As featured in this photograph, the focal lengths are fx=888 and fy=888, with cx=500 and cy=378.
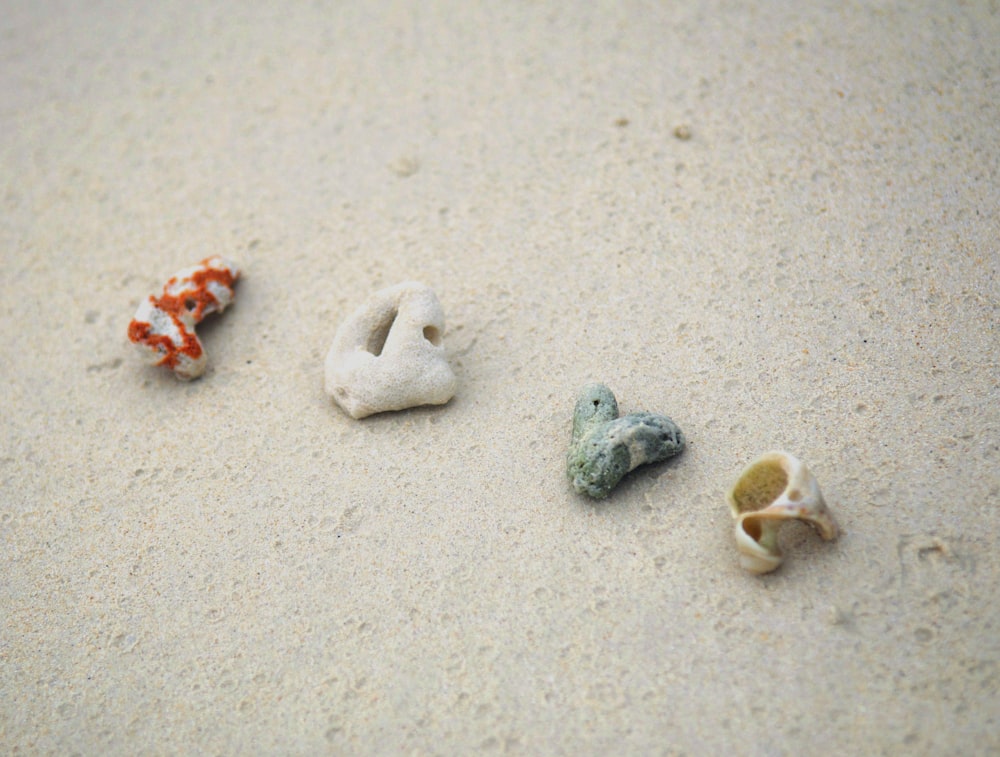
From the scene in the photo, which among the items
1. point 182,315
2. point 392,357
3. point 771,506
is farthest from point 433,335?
point 771,506

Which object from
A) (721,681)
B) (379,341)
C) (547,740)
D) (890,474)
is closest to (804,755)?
(721,681)

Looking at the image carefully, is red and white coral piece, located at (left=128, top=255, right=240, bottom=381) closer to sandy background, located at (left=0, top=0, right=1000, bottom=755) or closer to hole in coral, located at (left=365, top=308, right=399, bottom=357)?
sandy background, located at (left=0, top=0, right=1000, bottom=755)

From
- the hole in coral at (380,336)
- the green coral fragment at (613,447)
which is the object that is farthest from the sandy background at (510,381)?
the hole in coral at (380,336)

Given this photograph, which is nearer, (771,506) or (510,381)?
(771,506)

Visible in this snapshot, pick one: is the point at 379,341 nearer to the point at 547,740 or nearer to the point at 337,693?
the point at 337,693

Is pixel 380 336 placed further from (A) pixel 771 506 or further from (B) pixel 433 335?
(A) pixel 771 506

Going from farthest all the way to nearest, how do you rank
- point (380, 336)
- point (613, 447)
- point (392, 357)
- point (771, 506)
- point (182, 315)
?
point (182, 315) → point (380, 336) → point (392, 357) → point (613, 447) → point (771, 506)
